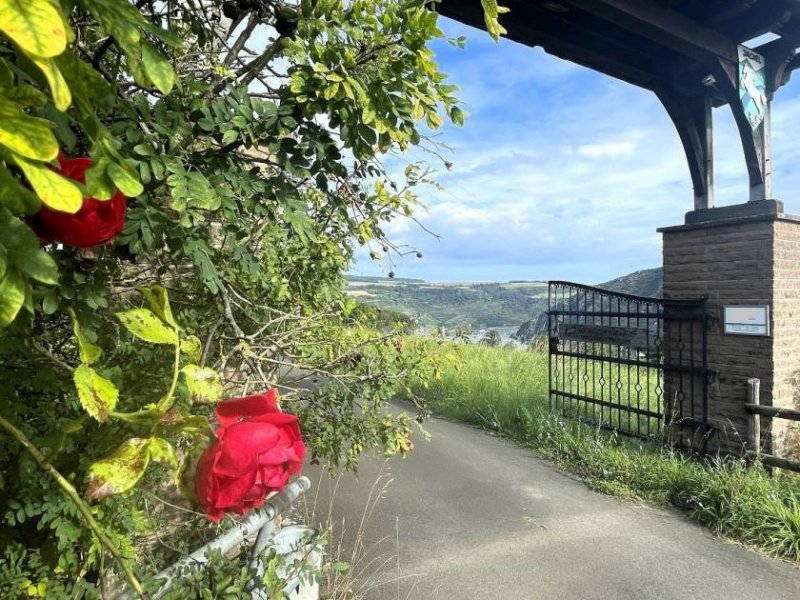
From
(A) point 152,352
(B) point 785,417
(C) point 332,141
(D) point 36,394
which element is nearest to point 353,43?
(C) point 332,141

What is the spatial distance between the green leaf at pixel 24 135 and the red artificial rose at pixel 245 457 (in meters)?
0.41

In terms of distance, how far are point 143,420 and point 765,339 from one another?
545cm

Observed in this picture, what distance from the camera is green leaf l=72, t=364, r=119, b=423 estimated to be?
0.59 meters

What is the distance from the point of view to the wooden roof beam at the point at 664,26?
4504mm

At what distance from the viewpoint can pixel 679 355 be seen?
5.36 m

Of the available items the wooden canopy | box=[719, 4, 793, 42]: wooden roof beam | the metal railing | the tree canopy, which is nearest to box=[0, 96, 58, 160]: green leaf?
the tree canopy

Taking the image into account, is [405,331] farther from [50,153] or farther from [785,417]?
[785,417]

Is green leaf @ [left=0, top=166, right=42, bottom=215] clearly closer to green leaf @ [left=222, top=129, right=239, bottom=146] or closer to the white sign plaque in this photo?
green leaf @ [left=222, top=129, right=239, bottom=146]

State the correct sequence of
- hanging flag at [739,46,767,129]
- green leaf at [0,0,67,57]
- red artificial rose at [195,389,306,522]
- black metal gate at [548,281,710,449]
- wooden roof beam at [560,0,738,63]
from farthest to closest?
black metal gate at [548,281,710,449] < hanging flag at [739,46,767,129] < wooden roof beam at [560,0,738,63] < red artificial rose at [195,389,306,522] < green leaf at [0,0,67,57]

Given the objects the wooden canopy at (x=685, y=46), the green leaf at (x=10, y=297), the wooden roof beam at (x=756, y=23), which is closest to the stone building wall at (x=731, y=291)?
the wooden canopy at (x=685, y=46)

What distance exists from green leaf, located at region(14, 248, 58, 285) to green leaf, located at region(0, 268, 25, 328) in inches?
0.4

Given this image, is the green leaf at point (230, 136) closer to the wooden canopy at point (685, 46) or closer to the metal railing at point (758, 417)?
the wooden canopy at point (685, 46)

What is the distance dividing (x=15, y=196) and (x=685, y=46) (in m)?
5.94

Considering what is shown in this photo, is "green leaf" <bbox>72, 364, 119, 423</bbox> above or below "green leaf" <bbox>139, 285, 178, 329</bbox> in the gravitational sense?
below
